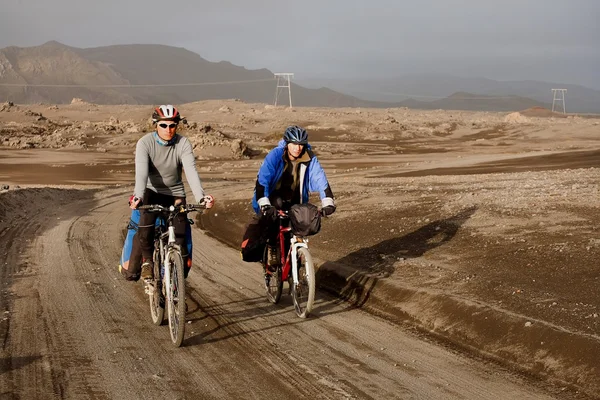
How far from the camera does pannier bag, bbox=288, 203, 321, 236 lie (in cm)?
850

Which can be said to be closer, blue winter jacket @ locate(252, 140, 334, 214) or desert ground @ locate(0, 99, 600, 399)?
desert ground @ locate(0, 99, 600, 399)

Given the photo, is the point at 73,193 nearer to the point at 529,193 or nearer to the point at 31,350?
the point at 529,193

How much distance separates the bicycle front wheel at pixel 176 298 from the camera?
734 cm

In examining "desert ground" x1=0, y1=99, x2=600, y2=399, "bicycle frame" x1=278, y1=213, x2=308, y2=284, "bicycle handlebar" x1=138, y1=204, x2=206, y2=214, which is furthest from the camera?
"bicycle frame" x1=278, y1=213, x2=308, y2=284

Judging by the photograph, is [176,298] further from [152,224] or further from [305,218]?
[305,218]

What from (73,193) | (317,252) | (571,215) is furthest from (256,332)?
(73,193)

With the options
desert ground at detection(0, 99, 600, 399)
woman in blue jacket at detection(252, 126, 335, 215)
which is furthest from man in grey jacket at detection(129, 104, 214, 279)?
desert ground at detection(0, 99, 600, 399)

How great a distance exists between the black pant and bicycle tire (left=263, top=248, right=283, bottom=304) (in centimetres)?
163

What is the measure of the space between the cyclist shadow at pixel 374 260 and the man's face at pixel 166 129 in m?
2.79

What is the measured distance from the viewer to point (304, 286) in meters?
8.66

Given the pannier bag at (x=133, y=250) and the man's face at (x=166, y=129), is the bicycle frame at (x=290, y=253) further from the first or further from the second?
the man's face at (x=166, y=129)

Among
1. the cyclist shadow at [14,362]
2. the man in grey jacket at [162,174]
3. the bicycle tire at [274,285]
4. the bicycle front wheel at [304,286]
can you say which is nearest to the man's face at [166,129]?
the man in grey jacket at [162,174]

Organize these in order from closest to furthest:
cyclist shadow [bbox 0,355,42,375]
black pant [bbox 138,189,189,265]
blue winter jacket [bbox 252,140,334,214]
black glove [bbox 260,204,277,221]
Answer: cyclist shadow [bbox 0,355,42,375] → black pant [bbox 138,189,189,265] → black glove [bbox 260,204,277,221] → blue winter jacket [bbox 252,140,334,214]

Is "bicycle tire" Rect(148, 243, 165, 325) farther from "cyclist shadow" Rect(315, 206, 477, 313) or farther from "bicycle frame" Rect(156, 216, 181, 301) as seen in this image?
"cyclist shadow" Rect(315, 206, 477, 313)
